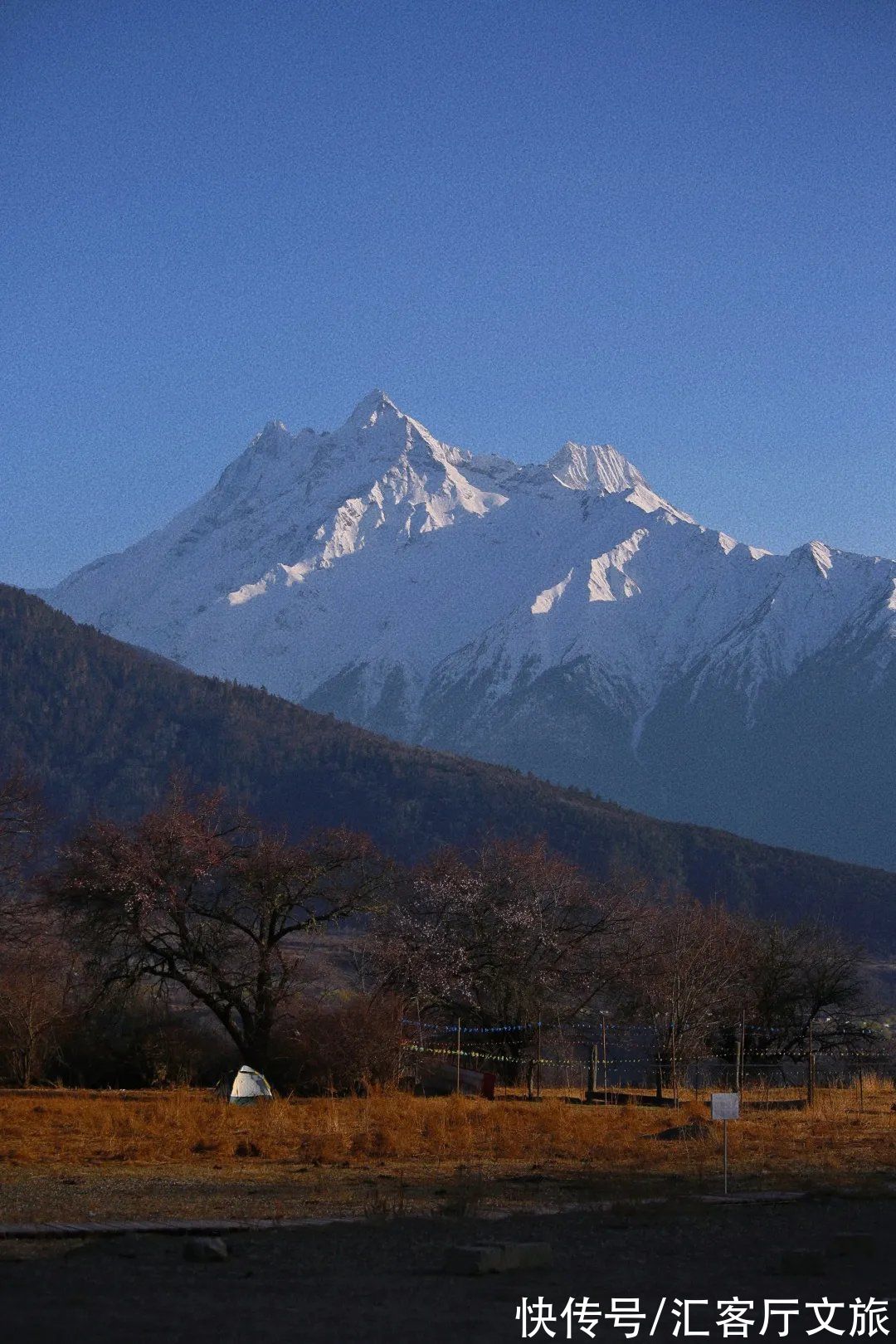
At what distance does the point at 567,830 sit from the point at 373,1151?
134 m

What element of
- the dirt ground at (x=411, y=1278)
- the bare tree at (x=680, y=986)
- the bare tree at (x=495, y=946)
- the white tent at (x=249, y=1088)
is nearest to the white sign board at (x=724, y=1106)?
the dirt ground at (x=411, y=1278)

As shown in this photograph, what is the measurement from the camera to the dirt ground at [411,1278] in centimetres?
1055

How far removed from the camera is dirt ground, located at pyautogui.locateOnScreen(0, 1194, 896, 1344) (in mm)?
10547

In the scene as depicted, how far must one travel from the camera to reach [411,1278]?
12.4m

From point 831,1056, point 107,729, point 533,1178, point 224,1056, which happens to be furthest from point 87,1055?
point 107,729

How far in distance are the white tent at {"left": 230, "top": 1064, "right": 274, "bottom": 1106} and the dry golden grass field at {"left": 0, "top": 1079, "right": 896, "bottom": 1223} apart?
0.70 meters

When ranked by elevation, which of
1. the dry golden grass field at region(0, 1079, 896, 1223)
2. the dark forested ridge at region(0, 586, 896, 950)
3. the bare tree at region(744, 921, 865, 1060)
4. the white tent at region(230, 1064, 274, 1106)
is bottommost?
the dry golden grass field at region(0, 1079, 896, 1223)

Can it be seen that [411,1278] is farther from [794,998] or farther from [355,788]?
[355,788]

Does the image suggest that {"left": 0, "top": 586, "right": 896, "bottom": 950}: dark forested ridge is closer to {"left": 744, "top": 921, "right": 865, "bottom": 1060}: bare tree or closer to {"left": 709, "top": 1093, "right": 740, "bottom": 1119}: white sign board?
{"left": 744, "top": 921, "right": 865, "bottom": 1060}: bare tree

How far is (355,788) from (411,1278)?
165m

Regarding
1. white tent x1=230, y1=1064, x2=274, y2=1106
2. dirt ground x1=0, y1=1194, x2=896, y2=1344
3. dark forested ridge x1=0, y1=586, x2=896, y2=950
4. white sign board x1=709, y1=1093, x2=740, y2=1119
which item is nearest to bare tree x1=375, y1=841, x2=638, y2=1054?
white tent x1=230, y1=1064, x2=274, y2=1106

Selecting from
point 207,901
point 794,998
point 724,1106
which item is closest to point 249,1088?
point 207,901

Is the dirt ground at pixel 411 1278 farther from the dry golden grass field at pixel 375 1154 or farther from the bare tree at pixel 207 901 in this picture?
the bare tree at pixel 207 901

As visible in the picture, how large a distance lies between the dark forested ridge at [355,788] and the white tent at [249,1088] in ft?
326
